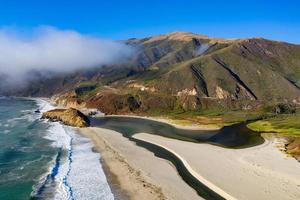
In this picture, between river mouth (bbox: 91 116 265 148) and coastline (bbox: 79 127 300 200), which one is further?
river mouth (bbox: 91 116 265 148)

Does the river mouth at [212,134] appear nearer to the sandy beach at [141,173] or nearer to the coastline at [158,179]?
the coastline at [158,179]

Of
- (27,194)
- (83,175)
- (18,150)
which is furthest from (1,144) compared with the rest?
(27,194)

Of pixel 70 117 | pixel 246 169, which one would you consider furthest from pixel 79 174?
pixel 70 117

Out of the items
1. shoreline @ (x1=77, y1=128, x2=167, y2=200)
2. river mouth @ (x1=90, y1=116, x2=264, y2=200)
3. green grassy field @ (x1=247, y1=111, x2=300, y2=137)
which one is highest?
green grassy field @ (x1=247, y1=111, x2=300, y2=137)

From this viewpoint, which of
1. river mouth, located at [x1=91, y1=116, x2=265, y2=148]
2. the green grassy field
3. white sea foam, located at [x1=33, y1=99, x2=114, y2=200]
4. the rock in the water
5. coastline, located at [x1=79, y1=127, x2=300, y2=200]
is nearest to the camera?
white sea foam, located at [x1=33, y1=99, x2=114, y2=200]

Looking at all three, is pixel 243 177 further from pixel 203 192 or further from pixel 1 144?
pixel 1 144

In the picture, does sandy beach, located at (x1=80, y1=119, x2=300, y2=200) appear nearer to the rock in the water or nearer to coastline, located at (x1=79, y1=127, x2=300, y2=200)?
coastline, located at (x1=79, y1=127, x2=300, y2=200)

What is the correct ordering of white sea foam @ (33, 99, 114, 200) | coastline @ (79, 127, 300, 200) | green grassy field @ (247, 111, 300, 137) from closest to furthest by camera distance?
white sea foam @ (33, 99, 114, 200) < coastline @ (79, 127, 300, 200) < green grassy field @ (247, 111, 300, 137)

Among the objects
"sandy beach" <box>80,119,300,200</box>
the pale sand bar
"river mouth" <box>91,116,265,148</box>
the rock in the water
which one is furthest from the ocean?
the rock in the water
